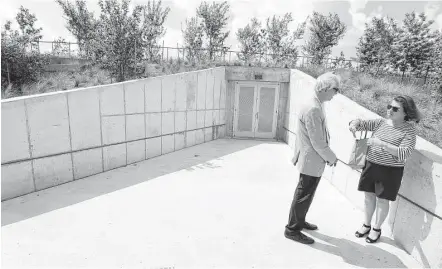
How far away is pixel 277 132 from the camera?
8961mm

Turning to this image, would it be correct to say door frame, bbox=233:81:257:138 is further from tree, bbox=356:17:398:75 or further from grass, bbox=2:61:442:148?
tree, bbox=356:17:398:75

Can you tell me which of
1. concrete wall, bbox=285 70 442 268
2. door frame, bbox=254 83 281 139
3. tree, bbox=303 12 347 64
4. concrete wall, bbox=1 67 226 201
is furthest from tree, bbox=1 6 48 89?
tree, bbox=303 12 347 64

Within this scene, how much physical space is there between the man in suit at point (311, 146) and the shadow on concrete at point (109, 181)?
2.91m

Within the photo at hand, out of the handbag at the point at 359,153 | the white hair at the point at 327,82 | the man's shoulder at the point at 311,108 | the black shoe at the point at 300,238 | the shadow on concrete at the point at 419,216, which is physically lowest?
the black shoe at the point at 300,238

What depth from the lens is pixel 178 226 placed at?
356 cm

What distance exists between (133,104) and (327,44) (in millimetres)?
16191

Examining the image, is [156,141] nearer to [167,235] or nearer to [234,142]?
[234,142]

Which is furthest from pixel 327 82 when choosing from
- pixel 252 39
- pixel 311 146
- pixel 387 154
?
pixel 252 39

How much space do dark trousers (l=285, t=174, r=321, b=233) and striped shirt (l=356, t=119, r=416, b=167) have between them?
2.19 ft

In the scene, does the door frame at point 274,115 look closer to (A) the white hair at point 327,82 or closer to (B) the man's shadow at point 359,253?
(B) the man's shadow at point 359,253

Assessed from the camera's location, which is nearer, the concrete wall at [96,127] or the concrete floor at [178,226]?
the concrete floor at [178,226]

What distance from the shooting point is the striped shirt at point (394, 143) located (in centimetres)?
280

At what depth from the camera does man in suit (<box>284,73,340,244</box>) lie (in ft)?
9.32

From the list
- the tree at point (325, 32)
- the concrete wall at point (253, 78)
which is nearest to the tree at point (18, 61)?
the concrete wall at point (253, 78)
